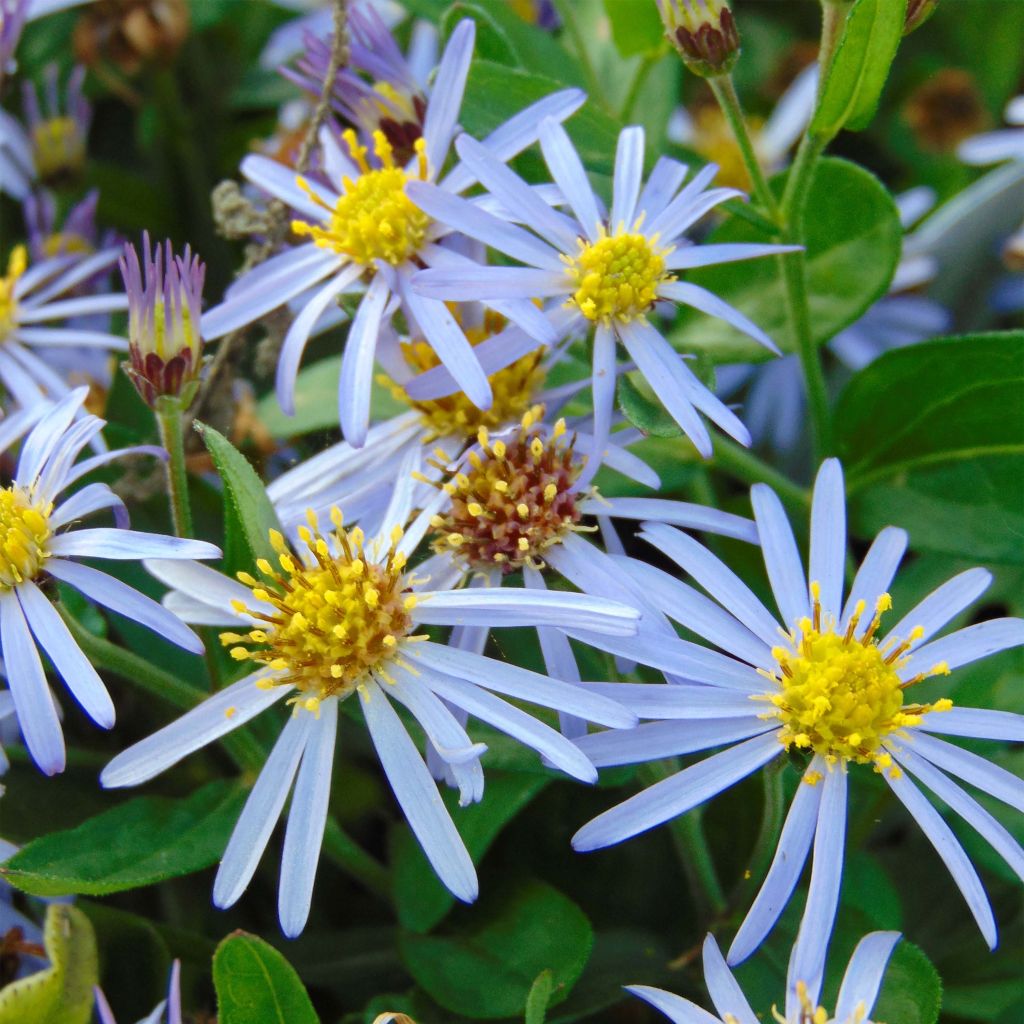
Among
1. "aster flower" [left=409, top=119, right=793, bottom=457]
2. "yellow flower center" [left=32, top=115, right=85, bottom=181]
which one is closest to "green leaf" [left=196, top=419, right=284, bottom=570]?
"aster flower" [left=409, top=119, right=793, bottom=457]

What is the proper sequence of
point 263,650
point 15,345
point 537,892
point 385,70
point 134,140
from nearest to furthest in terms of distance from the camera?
point 263,650 → point 537,892 → point 385,70 → point 15,345 → point 134,140

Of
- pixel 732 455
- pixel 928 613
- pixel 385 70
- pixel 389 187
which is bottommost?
pixel 928 613

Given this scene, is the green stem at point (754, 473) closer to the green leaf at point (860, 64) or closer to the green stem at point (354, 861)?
the green leaf at point (860, 64)

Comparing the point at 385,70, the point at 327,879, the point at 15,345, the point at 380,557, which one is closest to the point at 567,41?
the point at 385,70

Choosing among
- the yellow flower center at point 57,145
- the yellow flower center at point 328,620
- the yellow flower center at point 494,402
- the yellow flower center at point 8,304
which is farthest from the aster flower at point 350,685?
the yellow flower center at point 57,145

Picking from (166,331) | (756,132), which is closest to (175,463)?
(166,331)

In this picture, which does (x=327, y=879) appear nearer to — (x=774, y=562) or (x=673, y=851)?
(x=673, y=851)
